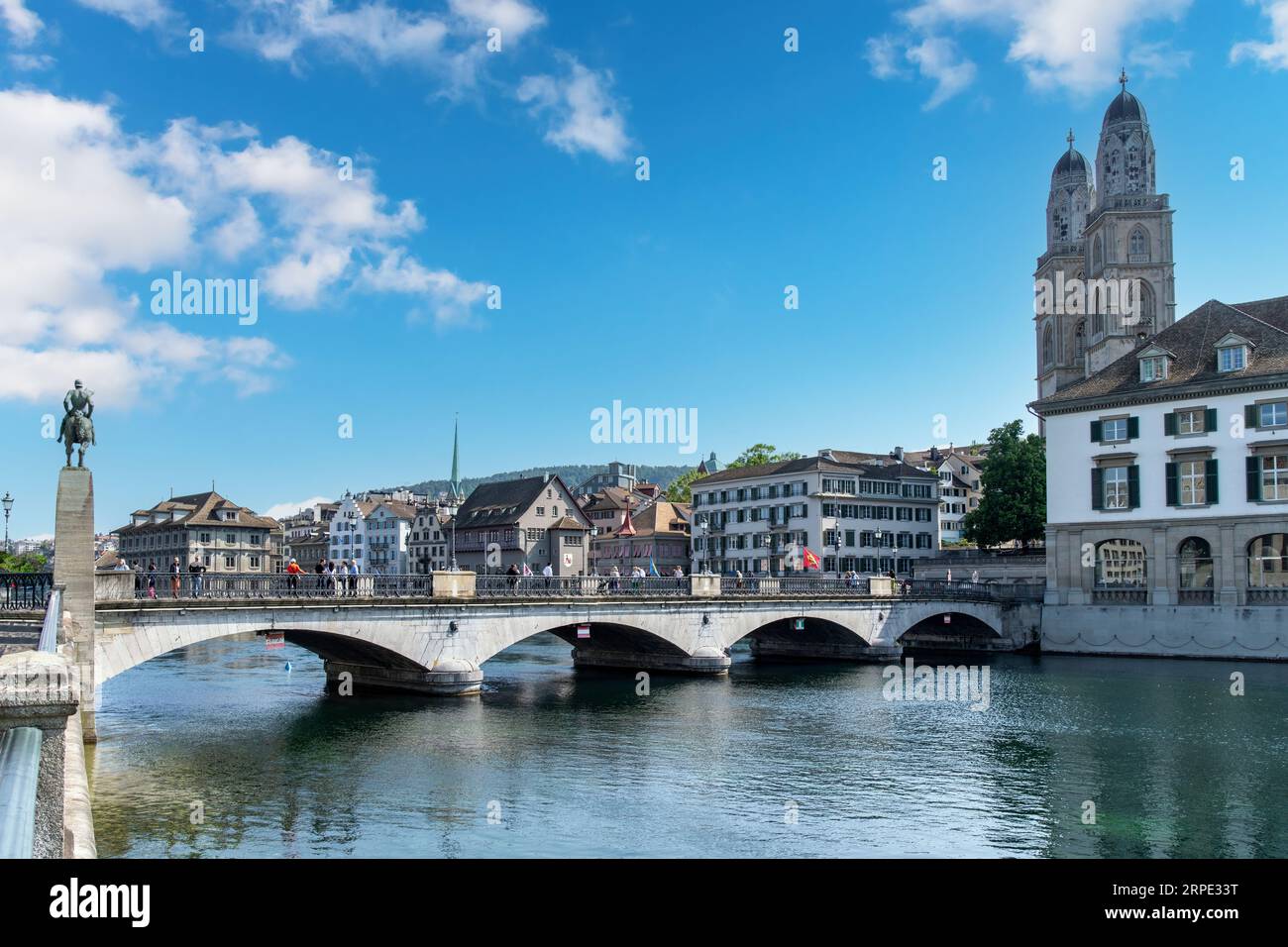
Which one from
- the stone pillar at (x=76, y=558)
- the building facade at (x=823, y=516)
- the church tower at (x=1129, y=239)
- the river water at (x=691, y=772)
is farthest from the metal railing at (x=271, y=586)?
the church tower at (x=1129, y=239)

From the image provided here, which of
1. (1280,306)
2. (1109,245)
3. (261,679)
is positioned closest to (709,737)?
(261,679)

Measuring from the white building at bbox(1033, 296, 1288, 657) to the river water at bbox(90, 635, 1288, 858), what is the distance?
439 inches

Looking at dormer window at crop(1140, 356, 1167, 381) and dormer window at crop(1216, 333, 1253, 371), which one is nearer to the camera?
dormer window at crop(1216, 333, 1253, 371)

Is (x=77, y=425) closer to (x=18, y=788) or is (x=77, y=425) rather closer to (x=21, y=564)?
(x=18, y=788)

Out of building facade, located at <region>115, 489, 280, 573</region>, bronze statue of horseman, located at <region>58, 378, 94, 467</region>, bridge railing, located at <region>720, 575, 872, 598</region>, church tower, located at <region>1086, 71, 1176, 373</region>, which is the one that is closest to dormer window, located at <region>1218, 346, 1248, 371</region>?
bridge railing, located at <region>720, 575, 872, 598</region>

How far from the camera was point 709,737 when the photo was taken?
3136cm

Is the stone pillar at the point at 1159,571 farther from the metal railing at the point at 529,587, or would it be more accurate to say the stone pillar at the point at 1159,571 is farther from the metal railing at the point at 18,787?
the metal railing at the point at 18,787

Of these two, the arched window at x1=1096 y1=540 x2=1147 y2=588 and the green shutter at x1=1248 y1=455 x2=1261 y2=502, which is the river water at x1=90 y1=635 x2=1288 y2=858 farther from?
the arched window at x1=1096 y1=540 x2=1147 y2=588

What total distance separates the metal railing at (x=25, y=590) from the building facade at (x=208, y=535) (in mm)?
92287

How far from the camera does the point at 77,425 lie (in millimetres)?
26641

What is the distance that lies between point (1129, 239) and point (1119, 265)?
3145 millimetres

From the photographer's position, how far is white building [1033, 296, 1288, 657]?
5303cm

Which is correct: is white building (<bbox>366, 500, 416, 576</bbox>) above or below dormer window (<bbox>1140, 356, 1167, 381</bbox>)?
below
